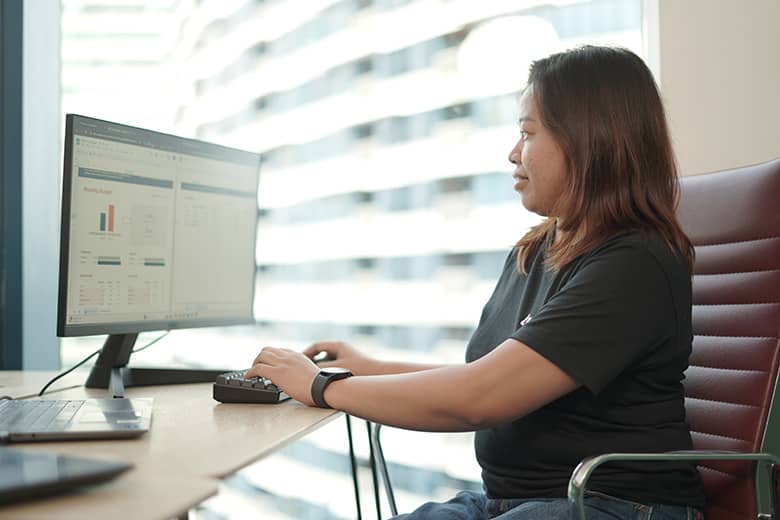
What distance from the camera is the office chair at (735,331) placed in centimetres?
132

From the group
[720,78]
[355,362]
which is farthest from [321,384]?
[720,78]

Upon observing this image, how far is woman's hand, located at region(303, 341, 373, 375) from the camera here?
168cm

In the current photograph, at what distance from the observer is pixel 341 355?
5.63 ft

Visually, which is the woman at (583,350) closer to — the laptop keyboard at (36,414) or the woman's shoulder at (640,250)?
the woman's shoulder at (640,250)

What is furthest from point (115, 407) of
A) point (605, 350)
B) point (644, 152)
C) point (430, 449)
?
point (430, 449)

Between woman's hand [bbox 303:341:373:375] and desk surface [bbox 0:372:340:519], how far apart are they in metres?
0.24

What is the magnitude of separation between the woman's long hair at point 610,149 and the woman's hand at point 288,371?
1.56 feet

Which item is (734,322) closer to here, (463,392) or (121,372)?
(463,392)

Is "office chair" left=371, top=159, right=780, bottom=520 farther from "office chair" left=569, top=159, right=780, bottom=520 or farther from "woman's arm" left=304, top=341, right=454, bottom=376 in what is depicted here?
"woman's arm" left=304, top=341, right=454, bottom=376

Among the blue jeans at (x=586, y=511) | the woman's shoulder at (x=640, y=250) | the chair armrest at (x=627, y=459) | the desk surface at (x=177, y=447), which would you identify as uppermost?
the woman's shoulder at (x=640, y=250)

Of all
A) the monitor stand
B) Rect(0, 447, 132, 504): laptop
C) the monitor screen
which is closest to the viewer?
Rect(0, 447, 132, 504): laptop

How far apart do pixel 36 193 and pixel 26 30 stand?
0.55m

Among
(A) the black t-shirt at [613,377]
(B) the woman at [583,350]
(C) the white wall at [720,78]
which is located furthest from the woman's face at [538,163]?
(C) the white wall at [720,78]

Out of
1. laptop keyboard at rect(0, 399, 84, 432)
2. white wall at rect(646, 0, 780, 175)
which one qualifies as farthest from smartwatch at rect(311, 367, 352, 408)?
white wall at rect(646, 0, 780, 175)
